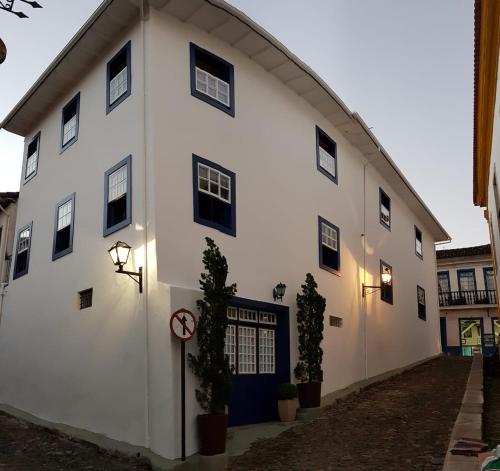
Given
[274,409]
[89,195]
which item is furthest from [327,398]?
[89,195]

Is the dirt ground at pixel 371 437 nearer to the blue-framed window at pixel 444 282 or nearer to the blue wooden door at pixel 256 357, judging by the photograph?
the blue wooden door at pixel 256 357

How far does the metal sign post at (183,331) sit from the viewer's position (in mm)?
8344

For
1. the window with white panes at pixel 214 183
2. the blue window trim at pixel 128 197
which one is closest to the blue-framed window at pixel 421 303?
the window with white panes at pixel 214 183

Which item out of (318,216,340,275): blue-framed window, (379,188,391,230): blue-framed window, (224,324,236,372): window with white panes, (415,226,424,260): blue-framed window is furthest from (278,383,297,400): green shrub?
(415,226,424,260): blue-framed window

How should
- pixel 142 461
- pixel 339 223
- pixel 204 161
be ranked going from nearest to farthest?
1. pixel 142 461
2. pixel 204 161
3. pixel 339 223

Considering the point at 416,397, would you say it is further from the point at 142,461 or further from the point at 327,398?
the point at 142,461

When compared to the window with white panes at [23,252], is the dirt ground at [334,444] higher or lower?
lower

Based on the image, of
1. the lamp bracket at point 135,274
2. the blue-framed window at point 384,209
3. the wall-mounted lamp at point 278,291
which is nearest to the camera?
the lamp bracket at point 135,274

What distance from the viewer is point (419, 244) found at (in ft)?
77.6

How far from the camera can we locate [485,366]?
18.2 m

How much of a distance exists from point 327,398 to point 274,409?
185 centimetres

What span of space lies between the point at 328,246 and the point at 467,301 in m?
21.8

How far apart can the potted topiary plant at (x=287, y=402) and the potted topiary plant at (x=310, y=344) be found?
443 millimetres

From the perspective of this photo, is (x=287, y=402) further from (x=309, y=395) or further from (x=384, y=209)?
(x=384, y=209)
